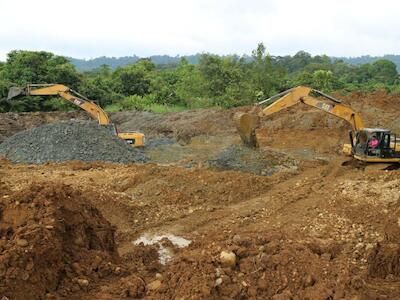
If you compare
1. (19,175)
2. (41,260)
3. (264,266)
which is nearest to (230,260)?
(264,266)

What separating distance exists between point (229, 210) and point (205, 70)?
25.3 meters

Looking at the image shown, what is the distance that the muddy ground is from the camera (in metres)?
5.39

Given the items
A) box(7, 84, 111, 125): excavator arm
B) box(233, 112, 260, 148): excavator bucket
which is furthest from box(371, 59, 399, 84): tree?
box(233, 112, 260, 148): excavator bucket

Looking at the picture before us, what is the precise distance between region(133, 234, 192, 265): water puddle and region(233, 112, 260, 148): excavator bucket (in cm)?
619

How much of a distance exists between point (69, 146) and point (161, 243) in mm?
9357

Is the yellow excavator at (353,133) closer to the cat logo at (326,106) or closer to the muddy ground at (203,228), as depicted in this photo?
the cat logo at (326,106)

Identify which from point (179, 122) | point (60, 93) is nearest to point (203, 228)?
point (60, 93)

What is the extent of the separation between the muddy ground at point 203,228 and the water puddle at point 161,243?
32mm

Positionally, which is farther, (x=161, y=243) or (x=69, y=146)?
(x=69, y=146)

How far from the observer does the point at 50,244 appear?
5441 mm

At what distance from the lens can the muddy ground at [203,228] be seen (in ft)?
17.7

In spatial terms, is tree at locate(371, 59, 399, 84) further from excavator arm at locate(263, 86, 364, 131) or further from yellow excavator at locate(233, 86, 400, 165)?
yellow excavator at locate(233, 86, 400, 165)

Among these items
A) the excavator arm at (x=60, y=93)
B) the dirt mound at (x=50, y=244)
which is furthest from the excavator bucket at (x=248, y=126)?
the dirt mound at (x=50, y=244)

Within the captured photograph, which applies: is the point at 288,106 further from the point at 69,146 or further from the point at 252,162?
the point at 69,146
